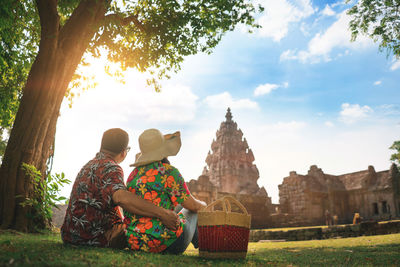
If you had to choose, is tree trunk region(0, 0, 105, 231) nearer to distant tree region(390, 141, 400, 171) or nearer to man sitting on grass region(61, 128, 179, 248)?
man sitting on grass region(61, 128, 179, 248)

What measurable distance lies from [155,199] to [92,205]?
0.72 metres

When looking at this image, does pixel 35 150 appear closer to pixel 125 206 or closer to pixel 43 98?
pixel 43 98

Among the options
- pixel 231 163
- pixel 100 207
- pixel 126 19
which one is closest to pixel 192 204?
pixel 100 207

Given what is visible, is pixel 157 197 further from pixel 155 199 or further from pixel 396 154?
pixel 396 154

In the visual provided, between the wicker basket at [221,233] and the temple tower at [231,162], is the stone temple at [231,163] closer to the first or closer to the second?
the temple tower at [231,162]

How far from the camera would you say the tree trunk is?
512cm

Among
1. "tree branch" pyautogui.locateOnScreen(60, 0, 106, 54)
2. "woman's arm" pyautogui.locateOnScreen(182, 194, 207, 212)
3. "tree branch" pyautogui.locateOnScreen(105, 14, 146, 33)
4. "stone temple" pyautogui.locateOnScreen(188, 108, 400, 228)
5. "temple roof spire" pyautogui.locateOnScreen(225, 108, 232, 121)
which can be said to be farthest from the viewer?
"temple roof spire" pyautogui.locateOnScreen(225, 108, 232, 121)

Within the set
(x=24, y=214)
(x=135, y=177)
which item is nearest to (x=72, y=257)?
(x=135, y=177)

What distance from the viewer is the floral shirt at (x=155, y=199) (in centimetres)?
309

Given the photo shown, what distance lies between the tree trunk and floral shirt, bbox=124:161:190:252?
305 cm

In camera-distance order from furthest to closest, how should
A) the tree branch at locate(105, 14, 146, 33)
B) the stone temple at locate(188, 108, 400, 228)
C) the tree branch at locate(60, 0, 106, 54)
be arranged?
the stone temple at locate(188, 108, 400, 228) → the tree branch at locate(105, 14, 146, 33) → the tree branch at locate(60, 0, 106, 54)

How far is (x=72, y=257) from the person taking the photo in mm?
2396

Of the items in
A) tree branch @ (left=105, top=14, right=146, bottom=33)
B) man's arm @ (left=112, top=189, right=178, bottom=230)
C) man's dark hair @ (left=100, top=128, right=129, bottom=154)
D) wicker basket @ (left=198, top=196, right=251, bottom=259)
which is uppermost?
tree branch @ (left=105, top=14, right=146, bottom=33)

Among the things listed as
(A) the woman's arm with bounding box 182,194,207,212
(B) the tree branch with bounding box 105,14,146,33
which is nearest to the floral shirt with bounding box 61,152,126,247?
(A) the woman's arm with bounding box 182,194,207,212
